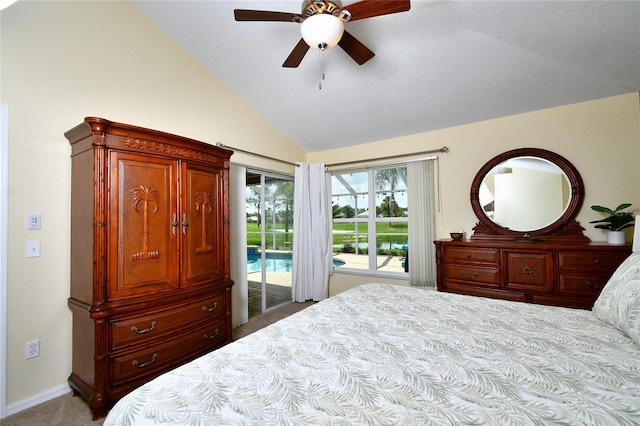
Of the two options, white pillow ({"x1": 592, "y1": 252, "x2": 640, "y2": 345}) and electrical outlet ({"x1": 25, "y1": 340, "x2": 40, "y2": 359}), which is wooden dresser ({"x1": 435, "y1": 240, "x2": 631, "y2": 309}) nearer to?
white pillow ({"x1": 592, "y1": 252, "x2": 640, "y2": 345})

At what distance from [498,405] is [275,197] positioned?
11.6 ft

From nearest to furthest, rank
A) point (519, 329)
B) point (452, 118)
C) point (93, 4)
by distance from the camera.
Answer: point (519, 329) < point (93, 4) < point (452, 118)

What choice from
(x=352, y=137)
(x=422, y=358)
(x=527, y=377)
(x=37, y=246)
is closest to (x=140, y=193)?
(x=37, y=246)

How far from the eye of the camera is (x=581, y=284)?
238 centimetres

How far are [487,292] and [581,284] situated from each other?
2.38ft

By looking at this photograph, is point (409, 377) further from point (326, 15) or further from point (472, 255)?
point (472, 255)

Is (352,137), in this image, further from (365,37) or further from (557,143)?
(557,143)

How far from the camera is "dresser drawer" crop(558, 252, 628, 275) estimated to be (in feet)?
7.47

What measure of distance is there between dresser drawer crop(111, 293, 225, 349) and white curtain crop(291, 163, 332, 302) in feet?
5.94

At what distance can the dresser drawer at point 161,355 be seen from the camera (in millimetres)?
1802

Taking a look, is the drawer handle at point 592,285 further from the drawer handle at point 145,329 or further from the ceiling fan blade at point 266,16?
the drawer handle at point 145,329

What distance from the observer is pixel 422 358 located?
107 cm

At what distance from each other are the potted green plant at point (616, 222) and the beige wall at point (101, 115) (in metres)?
0.20

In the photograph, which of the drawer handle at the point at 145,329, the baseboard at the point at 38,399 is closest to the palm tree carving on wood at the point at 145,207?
the drawer handle at the point at 145,329
